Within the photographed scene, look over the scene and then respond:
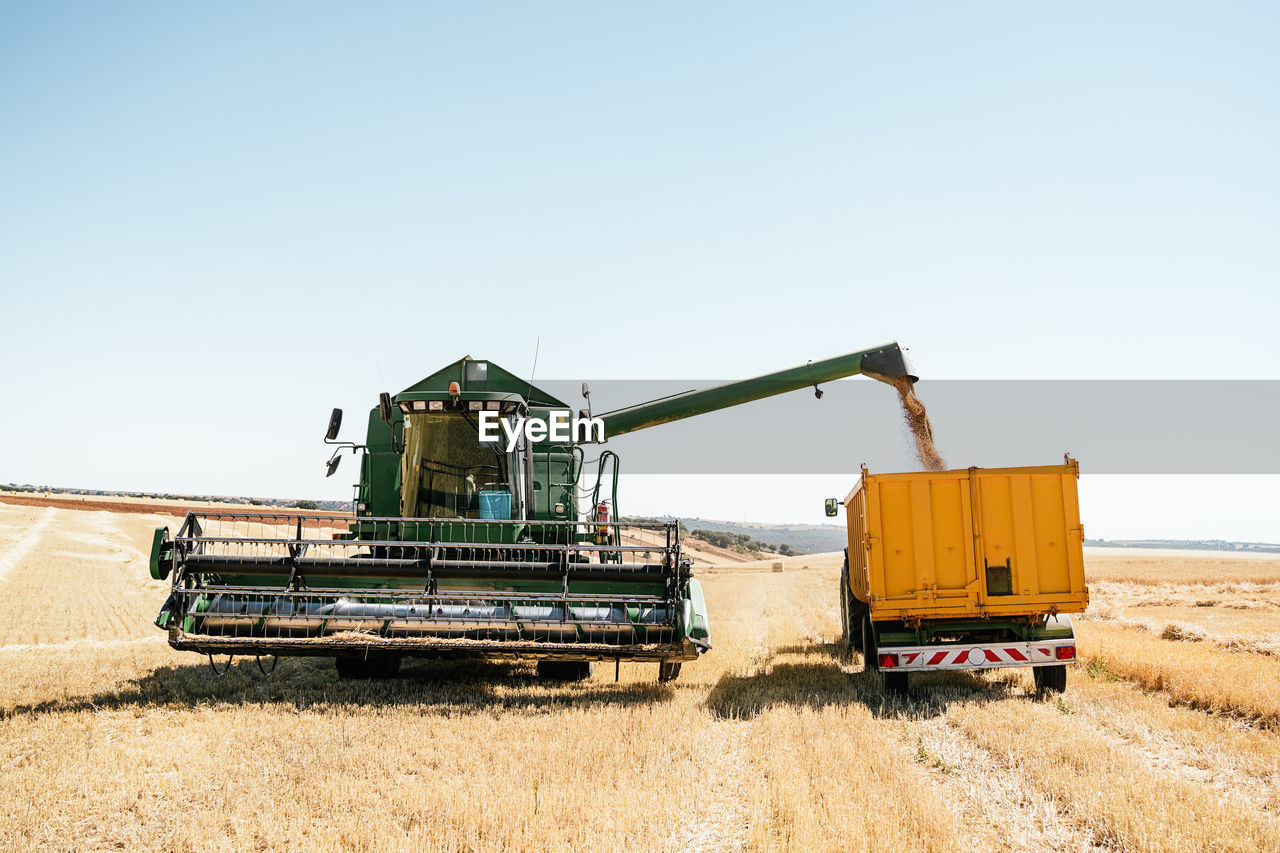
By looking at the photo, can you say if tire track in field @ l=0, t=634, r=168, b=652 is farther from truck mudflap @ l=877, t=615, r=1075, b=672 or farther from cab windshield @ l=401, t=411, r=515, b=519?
truck mudflap @ l=877, t=615, r=1075, b=672

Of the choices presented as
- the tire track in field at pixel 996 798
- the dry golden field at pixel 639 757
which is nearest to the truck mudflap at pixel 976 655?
the dry golden field at pixel 639 757

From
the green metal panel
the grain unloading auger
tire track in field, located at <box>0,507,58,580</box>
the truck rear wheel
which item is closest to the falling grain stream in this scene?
the green metal panel

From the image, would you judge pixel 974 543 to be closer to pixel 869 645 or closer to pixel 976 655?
pixel 976 655

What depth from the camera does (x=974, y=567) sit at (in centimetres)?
859

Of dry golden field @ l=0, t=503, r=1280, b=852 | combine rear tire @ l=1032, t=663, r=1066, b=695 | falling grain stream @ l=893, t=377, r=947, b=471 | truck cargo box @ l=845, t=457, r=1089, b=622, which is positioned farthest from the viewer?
falling grain stream @ l=893, t=377, r=947, b=471

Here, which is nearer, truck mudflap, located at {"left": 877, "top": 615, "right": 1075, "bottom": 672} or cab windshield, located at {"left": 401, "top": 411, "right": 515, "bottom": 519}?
truck mudflap, located at {"left": 877, "top": 615, "right": 1075, "bottom": 672}

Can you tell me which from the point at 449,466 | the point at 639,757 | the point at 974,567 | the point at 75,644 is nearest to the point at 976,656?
the point at 974,567

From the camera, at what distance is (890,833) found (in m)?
4.38

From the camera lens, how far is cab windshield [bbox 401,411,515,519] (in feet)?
31.3

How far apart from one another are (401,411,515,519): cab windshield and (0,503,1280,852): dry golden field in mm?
1844

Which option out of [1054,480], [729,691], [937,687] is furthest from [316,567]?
[1054,480]

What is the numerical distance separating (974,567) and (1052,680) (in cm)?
137

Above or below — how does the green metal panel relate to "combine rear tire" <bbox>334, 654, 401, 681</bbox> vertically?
above

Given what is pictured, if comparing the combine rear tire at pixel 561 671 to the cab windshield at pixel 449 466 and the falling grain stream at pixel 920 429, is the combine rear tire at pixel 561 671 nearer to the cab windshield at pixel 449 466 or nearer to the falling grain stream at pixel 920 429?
the cab windshield at pixel 449 466
